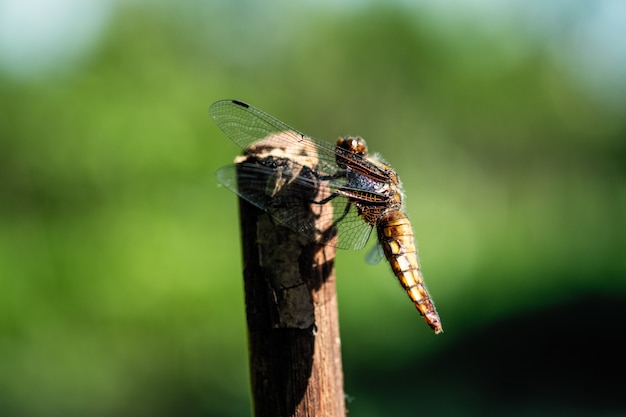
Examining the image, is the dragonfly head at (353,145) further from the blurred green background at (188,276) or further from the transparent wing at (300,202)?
the blurred green background at (188,276)

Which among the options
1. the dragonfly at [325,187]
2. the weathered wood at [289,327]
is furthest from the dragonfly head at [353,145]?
the weathered wood at [289,327]

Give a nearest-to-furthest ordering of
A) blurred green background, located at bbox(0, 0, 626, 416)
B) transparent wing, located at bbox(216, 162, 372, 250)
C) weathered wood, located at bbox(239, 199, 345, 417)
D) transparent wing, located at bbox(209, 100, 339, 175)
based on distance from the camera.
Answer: weathered wood, located at bbox(239, 199, 345, 417) → transparent wing, located at bbox(216, 162, 372, 250) → transparent wing, located at bbox(209, 100, 339, 175) → blurred green background, located at bbox(0, 0, 626, 416)

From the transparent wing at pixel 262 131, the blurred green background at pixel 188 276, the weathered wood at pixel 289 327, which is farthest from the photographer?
the blurred green background at pixel 188 276

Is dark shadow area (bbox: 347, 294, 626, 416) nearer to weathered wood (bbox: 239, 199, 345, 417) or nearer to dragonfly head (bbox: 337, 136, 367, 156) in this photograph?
dragonfly head (bbox: 337, 136, 367, 156)

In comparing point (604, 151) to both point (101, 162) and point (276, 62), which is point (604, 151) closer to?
point (276, 62)

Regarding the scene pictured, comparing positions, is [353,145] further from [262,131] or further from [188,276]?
[188,276]

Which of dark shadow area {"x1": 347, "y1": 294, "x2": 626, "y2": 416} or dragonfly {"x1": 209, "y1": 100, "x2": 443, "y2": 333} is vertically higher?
dragonfly {"x1": 209, "y1": 100, "x2": 443, "y2": 333}

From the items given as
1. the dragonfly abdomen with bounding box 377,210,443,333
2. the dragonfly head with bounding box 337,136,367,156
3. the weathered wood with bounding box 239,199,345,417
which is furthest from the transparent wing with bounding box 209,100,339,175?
the weathered wood with bounding box 239,199,345,417

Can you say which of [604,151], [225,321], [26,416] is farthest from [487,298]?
[604,151]
